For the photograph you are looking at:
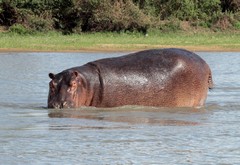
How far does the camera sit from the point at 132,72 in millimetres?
9703

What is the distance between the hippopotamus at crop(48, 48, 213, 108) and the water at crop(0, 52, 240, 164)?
13cm

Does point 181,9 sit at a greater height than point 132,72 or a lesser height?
lesser

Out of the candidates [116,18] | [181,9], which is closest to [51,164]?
[116,18]

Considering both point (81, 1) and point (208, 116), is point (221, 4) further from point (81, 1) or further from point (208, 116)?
point (208, 116)

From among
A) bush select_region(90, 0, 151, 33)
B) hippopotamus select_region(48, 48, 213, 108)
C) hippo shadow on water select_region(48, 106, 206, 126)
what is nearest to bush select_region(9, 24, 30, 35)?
bush select_region(90, 0, 151, 33)

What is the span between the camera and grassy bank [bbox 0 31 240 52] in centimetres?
2828

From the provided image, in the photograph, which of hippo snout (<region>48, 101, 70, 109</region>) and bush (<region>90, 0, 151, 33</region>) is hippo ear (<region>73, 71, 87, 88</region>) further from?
bush (<region>90, 0, 151, 33</region>)

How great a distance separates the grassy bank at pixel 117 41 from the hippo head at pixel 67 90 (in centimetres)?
1799

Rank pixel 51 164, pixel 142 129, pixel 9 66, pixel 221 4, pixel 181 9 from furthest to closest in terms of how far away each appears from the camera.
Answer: pixel 221 4, pixel 181 9, pixel 9 66, pixel 142 129, pixel 51 164

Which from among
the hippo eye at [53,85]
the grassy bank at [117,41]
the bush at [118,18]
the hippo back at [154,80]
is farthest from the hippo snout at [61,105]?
the bush at [118,18]

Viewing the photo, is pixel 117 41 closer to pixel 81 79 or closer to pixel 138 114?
pixel 81 79

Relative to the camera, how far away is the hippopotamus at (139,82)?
937 cm

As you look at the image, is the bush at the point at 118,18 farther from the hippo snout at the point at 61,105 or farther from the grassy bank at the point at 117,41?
the hippo snout at the point at 61,105

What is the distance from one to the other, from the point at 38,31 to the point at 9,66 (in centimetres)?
1584
